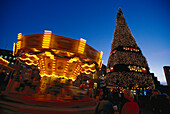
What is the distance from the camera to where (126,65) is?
65.9 ft

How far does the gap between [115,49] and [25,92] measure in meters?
20.8

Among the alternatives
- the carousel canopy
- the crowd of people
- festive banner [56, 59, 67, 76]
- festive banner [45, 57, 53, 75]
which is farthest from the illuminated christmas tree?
festive banner [45, 57, 53, 75]

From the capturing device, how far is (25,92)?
5371mm

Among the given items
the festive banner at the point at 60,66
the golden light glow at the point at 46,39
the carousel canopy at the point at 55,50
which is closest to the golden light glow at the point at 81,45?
the carousel canopy at the point at 55,50

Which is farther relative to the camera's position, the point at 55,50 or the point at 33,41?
the point at 55,50

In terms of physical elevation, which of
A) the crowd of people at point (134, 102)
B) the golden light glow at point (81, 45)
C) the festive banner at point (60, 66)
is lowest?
the crowd of people at point (134, 102)

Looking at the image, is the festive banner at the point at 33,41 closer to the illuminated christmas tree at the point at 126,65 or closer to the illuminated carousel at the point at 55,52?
the illuminated carousel at the point at 55,52

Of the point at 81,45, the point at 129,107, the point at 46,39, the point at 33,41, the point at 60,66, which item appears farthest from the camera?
the point at 60,66

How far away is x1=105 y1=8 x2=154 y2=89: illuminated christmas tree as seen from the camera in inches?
749

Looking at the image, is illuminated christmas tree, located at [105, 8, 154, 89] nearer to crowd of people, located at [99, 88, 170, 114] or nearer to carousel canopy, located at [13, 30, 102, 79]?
crowd of people, located at [99, 88, 170, 114]

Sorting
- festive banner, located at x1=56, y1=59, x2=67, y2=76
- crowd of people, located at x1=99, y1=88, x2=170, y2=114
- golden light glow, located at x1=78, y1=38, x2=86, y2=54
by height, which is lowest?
crowd of people, located at x1=99, y1=88, x2=170, y2=114

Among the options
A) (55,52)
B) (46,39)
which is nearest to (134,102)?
(46,39)

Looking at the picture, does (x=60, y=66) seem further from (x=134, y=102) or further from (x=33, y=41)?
(x=134, y=102)

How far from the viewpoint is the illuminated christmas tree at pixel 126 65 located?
19031mm
